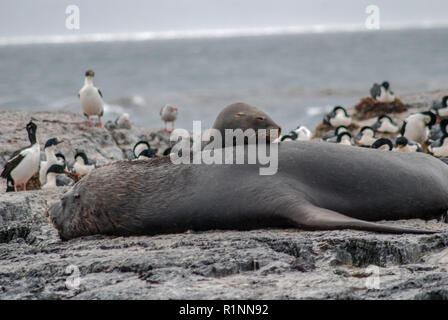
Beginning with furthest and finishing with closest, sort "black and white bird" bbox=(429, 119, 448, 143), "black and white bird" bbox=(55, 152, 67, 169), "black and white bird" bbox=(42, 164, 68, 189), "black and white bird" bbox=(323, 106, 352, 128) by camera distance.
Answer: "black and white bird" bbox=(323, 106, 352, 128), "black and white bird" bbox=(429, 119, 448, 143), "black and white bird" bbox=(55, 152, 67, 169), "black and white bird" bbox=(42, 164, 68, 189)

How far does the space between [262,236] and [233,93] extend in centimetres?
3913

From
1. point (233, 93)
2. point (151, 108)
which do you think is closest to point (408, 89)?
point (233, 93)

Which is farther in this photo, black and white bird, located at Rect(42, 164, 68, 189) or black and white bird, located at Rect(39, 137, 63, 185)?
black and white bird, located at Rect(39, 137, 63, 185)

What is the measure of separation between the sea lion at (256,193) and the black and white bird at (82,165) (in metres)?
5.82

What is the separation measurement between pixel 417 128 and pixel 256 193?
9.33 metres

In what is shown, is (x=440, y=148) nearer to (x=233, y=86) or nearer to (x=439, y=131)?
(x=439, y=131)

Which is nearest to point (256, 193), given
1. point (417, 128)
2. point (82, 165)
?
point (82, 165)

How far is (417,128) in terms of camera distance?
13078 mm

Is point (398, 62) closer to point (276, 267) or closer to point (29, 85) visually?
point (29, 85)

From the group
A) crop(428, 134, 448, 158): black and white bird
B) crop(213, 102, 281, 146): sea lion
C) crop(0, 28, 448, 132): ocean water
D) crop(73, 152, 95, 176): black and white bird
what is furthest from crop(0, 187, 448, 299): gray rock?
crop(0, 28, 448, 132): ocean water

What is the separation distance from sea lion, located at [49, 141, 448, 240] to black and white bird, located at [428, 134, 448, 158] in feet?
20.5

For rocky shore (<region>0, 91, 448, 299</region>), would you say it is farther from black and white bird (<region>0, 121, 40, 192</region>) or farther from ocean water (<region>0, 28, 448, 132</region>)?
ocean water (<region>0, 28, 448, 132</region>)

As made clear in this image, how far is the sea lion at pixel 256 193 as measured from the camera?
4.52 meters

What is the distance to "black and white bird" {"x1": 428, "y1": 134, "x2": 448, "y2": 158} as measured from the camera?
10922 mm
